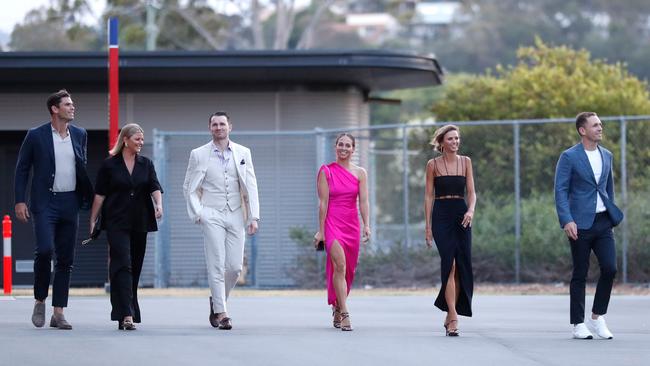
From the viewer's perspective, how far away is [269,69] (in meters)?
20.5

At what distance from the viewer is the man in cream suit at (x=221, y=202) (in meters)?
12.0

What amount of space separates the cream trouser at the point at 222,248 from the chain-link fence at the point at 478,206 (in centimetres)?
672

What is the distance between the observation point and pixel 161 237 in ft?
64.3

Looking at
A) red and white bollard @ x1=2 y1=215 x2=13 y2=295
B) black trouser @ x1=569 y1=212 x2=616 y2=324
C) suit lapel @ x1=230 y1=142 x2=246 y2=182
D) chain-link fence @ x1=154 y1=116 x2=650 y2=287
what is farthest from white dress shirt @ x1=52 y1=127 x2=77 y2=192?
chain-link fence @ x1=154 y1=116 x2=650 y2=287

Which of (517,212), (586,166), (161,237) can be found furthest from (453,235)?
(161,237)

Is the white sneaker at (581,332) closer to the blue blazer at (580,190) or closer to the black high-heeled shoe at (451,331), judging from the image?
the blue blazer at (580,190)

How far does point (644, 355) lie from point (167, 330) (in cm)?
395

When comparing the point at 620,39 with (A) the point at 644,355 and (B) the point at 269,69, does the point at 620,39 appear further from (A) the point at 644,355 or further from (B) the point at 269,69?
(A) the point at 644,355

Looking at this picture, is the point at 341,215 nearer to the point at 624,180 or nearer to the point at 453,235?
the point at 453,235

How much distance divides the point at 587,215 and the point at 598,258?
37 cm

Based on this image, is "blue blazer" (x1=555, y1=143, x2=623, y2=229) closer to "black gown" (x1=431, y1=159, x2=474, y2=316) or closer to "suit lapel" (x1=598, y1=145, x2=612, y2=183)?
"suit lapel" (x1=598, y1=145, x2=612, y2=183)

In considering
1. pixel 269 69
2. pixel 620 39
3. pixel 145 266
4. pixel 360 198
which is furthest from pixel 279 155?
pixel 620 39

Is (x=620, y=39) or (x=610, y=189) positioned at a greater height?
(x=620, y=39)

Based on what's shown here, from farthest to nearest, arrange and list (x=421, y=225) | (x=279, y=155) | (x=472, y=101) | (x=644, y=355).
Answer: (x=472, y=101) → (x=421, y=225) → (x=279, y=155) → (x=644, y=355)
